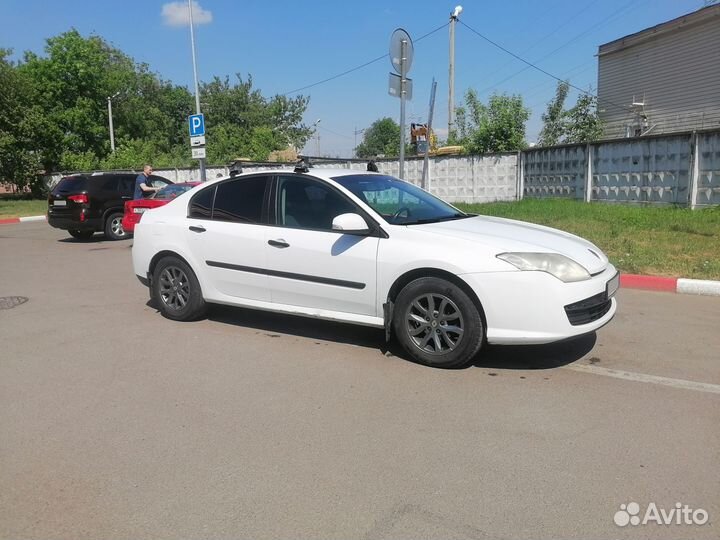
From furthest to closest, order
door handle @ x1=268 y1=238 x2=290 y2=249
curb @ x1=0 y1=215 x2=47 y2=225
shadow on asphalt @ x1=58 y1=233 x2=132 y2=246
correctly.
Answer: curb @ x1=0 y1=215 x2=47 y2=225 < shadow on asphalt @ x1=58 y1=233 x2=132 y2=246 < door handle @ x1=268 y1=238 x2=290 y2=249

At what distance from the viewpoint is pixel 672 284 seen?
713cm

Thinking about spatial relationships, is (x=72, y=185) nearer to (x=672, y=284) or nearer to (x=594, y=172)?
(x=594, y=172)

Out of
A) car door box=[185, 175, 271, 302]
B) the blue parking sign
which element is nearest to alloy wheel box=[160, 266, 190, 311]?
car door box=[185, 175, 271, 302]

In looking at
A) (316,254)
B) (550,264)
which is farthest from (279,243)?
(550,264)

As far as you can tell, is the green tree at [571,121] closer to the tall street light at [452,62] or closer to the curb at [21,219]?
the tall street light at [452,62]

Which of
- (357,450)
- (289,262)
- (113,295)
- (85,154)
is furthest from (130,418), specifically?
(85,154)

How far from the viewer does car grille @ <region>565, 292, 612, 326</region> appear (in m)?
4.21

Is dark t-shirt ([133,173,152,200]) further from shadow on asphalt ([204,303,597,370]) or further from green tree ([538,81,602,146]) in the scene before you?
green tree ([538,81,602,146])

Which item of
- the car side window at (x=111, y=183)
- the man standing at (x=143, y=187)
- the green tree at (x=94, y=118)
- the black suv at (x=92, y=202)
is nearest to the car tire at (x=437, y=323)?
the man standing at (x=143, y=187)

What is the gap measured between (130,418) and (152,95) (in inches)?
2274

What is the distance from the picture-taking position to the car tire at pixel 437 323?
4324 millimetres

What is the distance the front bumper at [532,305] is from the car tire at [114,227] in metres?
11.6

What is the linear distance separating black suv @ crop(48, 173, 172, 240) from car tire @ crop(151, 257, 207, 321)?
8.33m

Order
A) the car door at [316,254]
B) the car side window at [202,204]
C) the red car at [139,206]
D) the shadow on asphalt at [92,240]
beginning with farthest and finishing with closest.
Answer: the shadow on asphalt at [92,240] < the red car at [139,206] < the car side window at [202,204] < the car door at [316,254]
